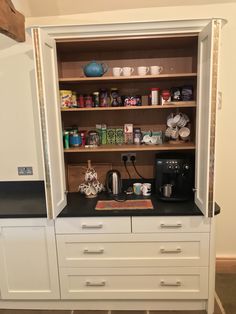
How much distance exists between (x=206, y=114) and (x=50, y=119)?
1033 millimetres

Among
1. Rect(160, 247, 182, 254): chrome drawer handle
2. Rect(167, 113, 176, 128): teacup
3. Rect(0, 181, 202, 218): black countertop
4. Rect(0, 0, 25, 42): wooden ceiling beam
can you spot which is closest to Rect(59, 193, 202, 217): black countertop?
Rect(0, 181, 202, 218): black countertop

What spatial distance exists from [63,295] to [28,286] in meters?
0.27

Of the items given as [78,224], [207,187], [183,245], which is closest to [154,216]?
[183,245]

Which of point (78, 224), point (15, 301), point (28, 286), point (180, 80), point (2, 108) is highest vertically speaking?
point (180, 80)

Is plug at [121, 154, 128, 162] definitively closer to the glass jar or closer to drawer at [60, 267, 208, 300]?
the glass jar

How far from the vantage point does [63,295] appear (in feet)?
6.52

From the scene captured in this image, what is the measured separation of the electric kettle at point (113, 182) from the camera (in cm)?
216

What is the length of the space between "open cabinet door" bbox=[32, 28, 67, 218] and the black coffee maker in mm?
766

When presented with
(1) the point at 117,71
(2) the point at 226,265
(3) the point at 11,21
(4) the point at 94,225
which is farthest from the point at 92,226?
(3) the point at 11,21

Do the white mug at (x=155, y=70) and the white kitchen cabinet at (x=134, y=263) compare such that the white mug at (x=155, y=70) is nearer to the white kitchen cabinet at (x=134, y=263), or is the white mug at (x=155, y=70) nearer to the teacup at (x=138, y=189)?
the teacup at (x=138, y=189)

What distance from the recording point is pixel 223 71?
7.11ft

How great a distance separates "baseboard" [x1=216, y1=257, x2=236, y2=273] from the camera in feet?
7.95

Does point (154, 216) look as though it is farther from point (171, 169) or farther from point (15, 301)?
point (15, 301)

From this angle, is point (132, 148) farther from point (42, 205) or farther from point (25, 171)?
point (25, 171)
